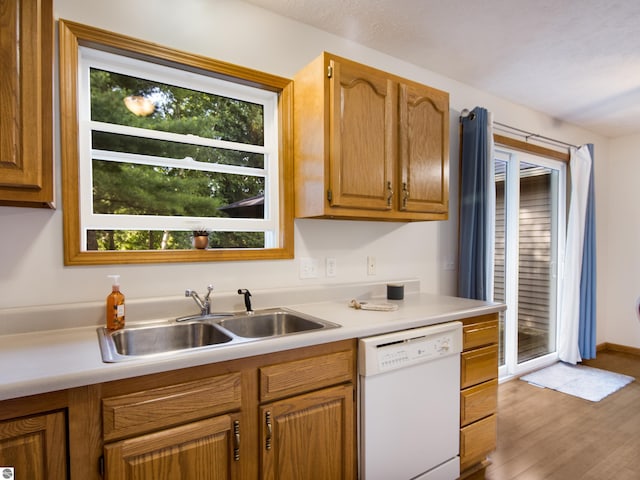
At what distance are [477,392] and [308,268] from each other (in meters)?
1.13

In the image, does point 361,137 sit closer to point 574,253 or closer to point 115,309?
point 115,309

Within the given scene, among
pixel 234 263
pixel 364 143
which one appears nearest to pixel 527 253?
pixel 364 143

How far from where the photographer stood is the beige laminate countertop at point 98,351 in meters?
0.98

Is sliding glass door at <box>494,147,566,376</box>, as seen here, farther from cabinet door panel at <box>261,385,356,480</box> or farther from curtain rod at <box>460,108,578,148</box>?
cabinet door panel at <box>261,385,356,480</box>

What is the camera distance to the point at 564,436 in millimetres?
2428

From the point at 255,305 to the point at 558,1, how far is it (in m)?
2.20

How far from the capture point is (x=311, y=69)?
6.40 feet

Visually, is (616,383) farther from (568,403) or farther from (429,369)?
(429,369)

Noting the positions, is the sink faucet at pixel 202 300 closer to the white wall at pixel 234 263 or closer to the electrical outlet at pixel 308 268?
the white wall at pixel 234 263

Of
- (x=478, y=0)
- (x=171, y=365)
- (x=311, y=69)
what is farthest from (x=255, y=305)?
(x=478, y=0)

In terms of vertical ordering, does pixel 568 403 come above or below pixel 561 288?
below

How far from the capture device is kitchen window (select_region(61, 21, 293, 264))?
1621mm

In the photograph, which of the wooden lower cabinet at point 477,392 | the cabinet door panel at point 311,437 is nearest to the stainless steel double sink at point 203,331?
the cabinet door panel at point 311,437

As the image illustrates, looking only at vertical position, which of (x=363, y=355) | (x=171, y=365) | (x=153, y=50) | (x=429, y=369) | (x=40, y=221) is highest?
(x=153, y=50)
